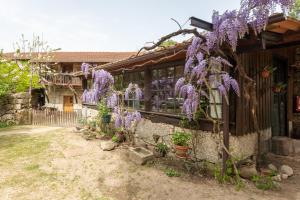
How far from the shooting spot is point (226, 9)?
374 cm

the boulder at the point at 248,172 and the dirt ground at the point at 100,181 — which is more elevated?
the boulder at the point at 248,172

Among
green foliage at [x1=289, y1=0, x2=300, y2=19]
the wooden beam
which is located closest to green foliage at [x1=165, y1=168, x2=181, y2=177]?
the wooden beam

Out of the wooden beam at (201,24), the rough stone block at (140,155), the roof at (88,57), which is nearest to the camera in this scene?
the wooden beam at (201,24)

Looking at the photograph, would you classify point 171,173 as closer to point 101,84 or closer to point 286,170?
point 286,170

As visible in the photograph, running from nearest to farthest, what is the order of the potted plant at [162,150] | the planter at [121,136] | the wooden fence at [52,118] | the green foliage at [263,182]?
the green foliage at [263,182], the potted plant at [162,150], the planter at [121,136], the wooden fence at [52,118]

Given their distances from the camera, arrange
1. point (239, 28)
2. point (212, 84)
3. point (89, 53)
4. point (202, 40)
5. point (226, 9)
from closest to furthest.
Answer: point (239, 28) < point (226, 9) < point (202, 40) < point (212, 84) < point (89, 53)

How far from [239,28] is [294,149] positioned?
3.87m

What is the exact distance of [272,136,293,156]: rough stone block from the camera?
18.1 ft

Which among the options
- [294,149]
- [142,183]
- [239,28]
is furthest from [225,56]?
[294,149]

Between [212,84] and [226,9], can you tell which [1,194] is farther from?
[226,9]

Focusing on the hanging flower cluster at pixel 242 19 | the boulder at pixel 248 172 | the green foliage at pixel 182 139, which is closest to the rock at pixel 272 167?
the boulder at pixel 248 172

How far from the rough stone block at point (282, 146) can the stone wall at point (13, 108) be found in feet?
39.4

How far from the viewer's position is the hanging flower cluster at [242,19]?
3246 millimetres

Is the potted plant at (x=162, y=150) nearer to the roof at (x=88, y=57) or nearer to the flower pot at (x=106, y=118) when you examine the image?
the flower pot at (x=106, y=118)
